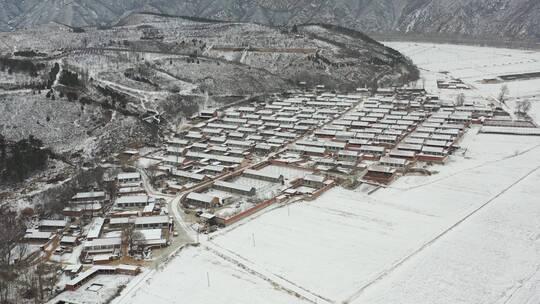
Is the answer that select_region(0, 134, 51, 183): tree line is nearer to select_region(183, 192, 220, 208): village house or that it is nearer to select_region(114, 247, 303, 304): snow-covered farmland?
select_region(183, 192, 220, 208): village house

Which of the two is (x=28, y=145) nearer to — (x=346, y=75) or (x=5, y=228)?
(x=5, y=228)

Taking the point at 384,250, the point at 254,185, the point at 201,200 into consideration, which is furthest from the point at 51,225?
the point at 384,250

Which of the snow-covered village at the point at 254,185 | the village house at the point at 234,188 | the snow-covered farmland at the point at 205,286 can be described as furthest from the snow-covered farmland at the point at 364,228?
the village house at the point at 234,188

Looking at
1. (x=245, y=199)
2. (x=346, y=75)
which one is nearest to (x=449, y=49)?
(x=346, y=75)

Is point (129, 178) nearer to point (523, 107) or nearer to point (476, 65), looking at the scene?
point (523, 107)

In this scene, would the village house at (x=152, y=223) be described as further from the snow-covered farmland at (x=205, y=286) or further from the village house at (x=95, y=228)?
the snow-covered farmland at (x=205, y=286)
